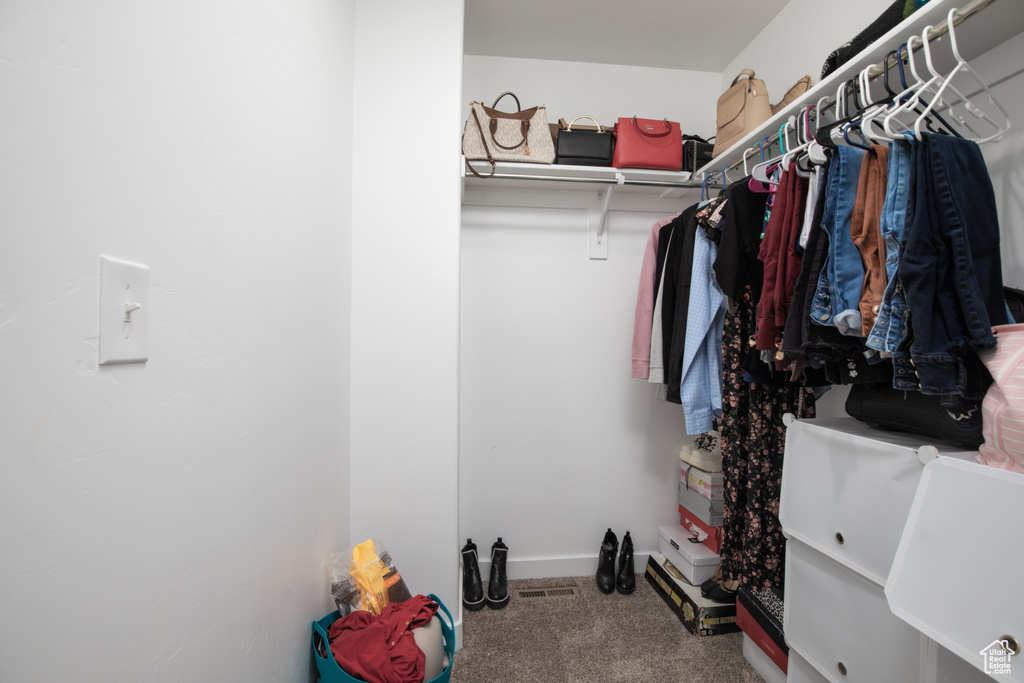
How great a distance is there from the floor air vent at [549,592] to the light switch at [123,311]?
72.3 inches

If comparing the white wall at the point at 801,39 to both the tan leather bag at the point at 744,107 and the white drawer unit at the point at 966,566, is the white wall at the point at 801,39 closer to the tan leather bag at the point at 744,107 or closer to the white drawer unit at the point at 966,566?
the tan leather bag at the point at 744,107

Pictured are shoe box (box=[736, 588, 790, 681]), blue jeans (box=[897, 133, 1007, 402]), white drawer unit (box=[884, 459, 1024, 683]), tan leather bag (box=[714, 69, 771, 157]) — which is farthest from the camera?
tan leather bag (box=[714, 69, 771, 157])

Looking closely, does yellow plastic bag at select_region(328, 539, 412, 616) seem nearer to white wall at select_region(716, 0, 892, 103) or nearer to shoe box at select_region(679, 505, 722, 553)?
shoe box at select_region(679, 505, 722, 553)

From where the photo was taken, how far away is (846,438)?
1.07m

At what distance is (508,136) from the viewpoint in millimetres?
1745

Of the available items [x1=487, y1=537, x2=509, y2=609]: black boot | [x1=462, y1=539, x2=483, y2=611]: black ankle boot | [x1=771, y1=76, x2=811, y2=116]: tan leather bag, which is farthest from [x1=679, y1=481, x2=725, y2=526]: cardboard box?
[x1=771, y1=76, x2=811, y2=116]: tan leather bag

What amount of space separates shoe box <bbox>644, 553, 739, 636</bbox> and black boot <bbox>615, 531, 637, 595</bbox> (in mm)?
122

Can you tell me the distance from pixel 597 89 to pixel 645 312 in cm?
115

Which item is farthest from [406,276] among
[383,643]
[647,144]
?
[647,144]

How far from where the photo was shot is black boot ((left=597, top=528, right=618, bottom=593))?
1922mm

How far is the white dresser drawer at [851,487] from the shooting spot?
0.95 meters

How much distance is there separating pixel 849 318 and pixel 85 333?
52.9 inches

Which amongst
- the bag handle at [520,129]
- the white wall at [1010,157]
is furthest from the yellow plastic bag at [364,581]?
the white wall at [1010,157]

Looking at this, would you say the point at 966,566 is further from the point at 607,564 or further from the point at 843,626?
the point at 607,564
